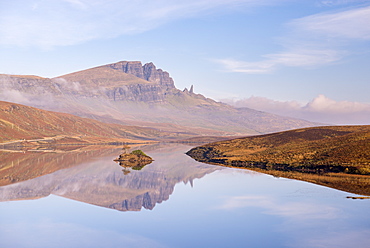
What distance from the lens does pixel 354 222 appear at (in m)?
31.5

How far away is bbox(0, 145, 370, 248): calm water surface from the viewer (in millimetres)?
27516

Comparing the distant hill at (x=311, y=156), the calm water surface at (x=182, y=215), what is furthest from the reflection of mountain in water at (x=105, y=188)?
the distant hill at (x=311, y=156)

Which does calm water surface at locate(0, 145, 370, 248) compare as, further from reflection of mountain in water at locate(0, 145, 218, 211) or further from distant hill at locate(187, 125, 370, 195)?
distant hill at locate(187, 125, 370, 195)

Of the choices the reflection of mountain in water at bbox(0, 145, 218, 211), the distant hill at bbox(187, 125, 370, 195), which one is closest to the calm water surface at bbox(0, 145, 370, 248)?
the reflection of mountain in water at bbox(0, 145, 218, 211)

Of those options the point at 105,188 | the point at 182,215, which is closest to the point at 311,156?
the point at 105,188

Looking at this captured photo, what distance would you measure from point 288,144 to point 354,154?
30.2 metres

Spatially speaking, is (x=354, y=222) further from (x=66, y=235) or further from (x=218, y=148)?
(x=218, y=148)

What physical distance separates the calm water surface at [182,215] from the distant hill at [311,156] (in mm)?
7841

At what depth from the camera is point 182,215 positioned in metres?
35.8

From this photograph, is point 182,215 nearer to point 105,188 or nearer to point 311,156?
point 105,188

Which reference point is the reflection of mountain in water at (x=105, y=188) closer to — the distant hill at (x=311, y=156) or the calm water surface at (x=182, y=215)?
the calm water surface at (x=182, y=215)

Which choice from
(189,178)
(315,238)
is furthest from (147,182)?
(315,238)

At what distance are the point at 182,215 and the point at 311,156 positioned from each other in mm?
50329

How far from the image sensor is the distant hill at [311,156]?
193 feet
